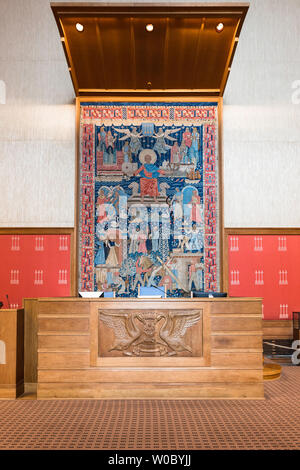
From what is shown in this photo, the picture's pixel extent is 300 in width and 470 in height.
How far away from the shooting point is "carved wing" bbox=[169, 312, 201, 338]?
163 inches

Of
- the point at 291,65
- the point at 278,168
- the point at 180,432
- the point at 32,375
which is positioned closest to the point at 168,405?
the point at 180,432

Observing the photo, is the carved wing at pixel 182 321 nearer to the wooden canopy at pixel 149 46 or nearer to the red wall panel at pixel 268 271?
the red wall panel at pixel 268 271

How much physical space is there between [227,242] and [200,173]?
3.79 ft

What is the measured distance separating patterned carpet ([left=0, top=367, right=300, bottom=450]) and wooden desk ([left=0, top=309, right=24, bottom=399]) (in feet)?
0.53

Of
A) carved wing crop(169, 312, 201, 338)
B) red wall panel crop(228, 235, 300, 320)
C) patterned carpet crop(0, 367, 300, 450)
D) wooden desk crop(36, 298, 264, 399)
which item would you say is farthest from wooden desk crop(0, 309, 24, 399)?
red wall panel crop(228, 235, 300, 320)

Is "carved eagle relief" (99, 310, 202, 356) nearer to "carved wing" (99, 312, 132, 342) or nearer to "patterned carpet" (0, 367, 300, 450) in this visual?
"carved wing" (99, 312, 132, 342)

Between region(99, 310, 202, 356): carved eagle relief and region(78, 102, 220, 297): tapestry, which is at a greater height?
region(78, 102, 220, 297): tapestry

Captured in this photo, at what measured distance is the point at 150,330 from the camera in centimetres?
413

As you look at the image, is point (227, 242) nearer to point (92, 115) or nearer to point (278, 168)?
point (278, 168)

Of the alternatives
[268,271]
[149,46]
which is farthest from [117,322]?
[149,46]

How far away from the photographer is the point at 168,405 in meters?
3.83

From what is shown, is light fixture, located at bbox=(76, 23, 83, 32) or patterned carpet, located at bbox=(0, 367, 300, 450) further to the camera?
light fixture, located at bbox=(76, 23, 83, 32)

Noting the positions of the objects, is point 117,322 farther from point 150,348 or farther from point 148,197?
point 148,197

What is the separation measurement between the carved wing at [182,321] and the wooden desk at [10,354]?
162 centimetres
